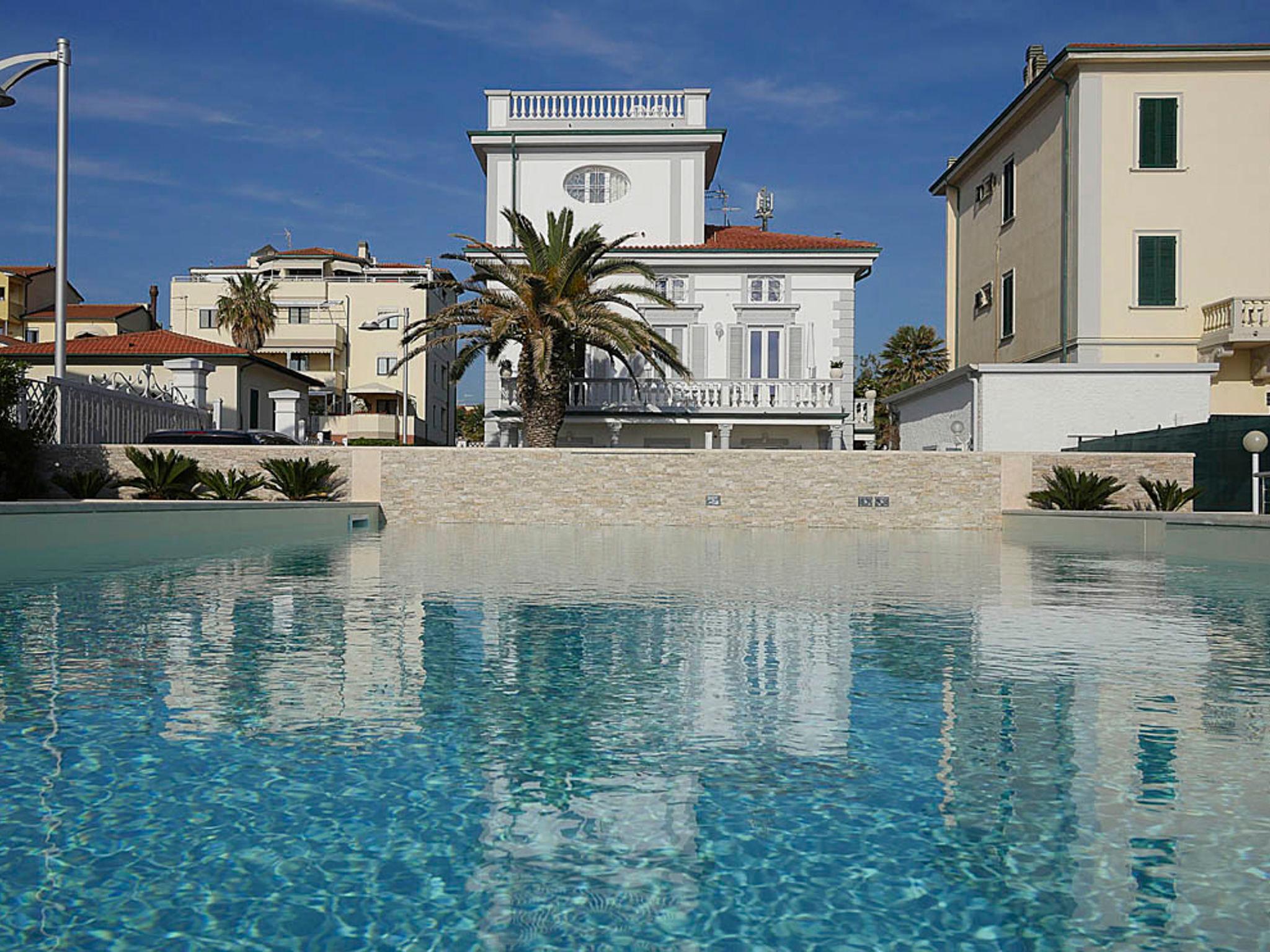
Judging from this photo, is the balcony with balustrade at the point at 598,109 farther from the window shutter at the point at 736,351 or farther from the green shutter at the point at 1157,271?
the green shutter at the point at 1157,271

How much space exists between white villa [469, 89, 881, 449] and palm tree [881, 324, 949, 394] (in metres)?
25.3

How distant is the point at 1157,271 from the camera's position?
85.7 feet

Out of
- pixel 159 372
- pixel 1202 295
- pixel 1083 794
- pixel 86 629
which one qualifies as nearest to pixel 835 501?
pixel 1202 295

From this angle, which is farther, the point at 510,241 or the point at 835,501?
the point at 510,241

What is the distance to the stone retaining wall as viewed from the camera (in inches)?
896

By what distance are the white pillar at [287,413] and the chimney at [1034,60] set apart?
78.1 ft

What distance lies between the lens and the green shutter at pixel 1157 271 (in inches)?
1025

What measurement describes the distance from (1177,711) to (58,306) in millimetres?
19766

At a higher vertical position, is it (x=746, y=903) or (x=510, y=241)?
(x=510, y=241)

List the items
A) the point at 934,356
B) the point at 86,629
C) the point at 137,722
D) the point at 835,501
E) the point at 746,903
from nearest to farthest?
the point at 746,903, the point at 137,722, the point at 86,629, the point at 835,501, the point at 934,356

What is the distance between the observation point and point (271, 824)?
331 cm

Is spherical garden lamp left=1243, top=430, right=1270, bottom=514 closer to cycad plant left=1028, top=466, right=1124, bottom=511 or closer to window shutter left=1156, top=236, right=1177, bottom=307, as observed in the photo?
cycad plant left=1028, top=466, right=1124, bottom=511

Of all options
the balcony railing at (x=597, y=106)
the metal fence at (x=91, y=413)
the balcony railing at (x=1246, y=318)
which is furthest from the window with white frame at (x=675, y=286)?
the balcony railing at (x=1246, y=318)

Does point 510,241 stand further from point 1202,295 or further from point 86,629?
point 86,629
